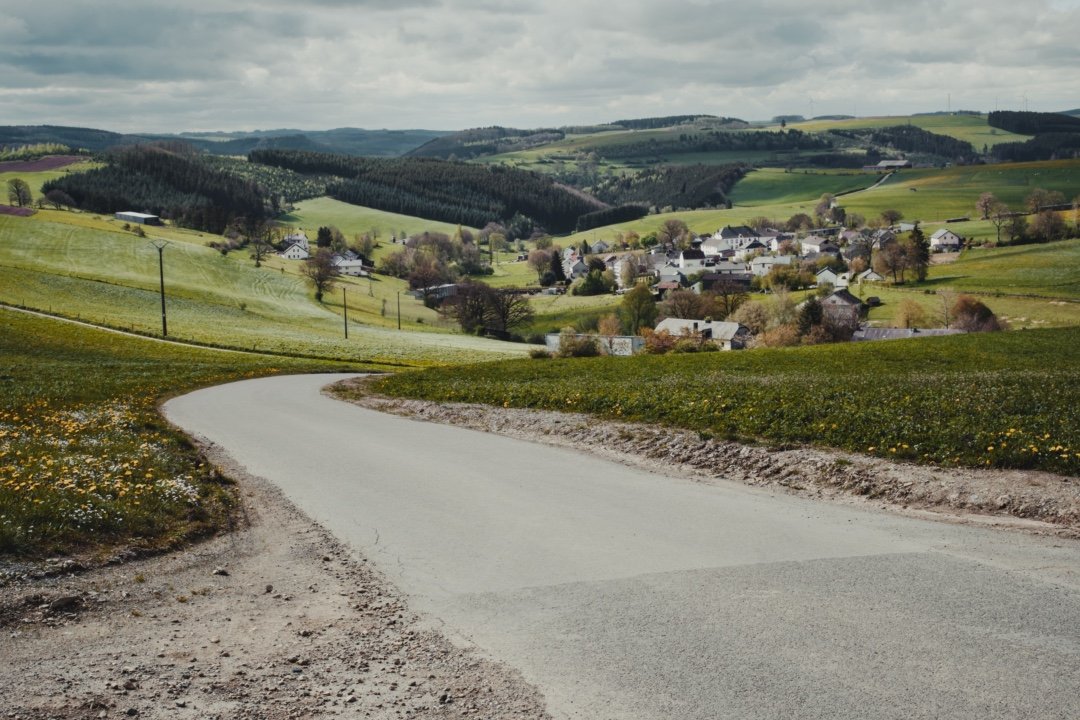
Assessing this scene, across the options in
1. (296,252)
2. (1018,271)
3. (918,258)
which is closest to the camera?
(1018,271)

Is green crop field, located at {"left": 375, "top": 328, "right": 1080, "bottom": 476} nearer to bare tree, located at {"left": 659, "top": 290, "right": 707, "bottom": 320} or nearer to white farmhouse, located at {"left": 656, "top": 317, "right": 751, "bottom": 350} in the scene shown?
white farmhouse, located at {"left": 656, "top": 317, "right": 751, "bottom": 350}

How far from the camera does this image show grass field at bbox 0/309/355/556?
1216 cm

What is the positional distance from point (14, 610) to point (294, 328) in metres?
82.0

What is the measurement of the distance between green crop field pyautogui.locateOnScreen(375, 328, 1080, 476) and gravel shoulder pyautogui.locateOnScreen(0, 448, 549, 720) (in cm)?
1052

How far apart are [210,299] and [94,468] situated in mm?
87497

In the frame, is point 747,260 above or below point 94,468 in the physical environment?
above

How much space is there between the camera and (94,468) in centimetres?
1556

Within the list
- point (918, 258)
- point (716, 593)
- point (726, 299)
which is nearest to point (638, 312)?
point (726, 299)

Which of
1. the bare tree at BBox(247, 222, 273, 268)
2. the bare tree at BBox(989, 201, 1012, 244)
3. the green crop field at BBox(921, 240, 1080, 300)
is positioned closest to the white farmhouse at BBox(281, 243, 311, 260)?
the bare tree at BBox(247, 222, 273, 268)

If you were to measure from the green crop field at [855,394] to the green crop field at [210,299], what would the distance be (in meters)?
31.1

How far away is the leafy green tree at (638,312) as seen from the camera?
114312 millimetres

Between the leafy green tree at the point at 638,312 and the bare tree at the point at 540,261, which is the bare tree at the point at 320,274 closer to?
the leafy green tree at the point at 638,312

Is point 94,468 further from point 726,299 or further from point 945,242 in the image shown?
→ point 945,242

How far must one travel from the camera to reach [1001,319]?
9125cm
